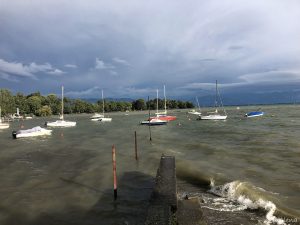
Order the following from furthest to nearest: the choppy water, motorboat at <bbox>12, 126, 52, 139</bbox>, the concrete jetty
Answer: motorboat at <bbox>12, 126, 52, 139</bbox>
the choppy water
the concrete jetty

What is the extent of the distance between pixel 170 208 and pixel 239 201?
Answer: 683 cm

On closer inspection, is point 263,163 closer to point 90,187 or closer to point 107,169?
point 107,169

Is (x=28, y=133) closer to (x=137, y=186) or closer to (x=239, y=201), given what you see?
(x=137, y=186)

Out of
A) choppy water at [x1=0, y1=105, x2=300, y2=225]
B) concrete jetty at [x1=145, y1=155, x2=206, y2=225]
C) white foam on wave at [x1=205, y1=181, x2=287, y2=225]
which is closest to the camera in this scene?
concrete jetty at [x1=145, y1=155, x2=206, y2=225]

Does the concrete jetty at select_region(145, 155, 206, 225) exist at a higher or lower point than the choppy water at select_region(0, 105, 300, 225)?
higher

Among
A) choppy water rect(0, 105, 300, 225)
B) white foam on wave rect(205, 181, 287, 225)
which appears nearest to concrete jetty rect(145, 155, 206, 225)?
choppy water rect(0, 105, 300, 225)

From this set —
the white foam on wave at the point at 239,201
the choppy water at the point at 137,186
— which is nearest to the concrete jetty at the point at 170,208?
the choppy water at the point at 137,186

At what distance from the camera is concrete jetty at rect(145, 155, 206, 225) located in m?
13.1

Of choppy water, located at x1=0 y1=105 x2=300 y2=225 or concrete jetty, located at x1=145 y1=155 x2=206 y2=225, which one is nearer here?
concrete jetty, located at x1=145 y1=155 x2=206 y2=225

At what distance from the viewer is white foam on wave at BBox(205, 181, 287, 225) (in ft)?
55.5

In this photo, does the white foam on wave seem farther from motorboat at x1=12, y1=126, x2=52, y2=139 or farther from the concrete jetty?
motorboat at x1=12, y1=126, x2=52, y2=139

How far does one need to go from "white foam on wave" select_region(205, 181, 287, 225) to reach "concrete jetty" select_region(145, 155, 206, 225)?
9.29ft

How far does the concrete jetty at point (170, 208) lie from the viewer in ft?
43.0

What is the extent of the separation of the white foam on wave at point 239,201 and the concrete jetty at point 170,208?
111 inches
